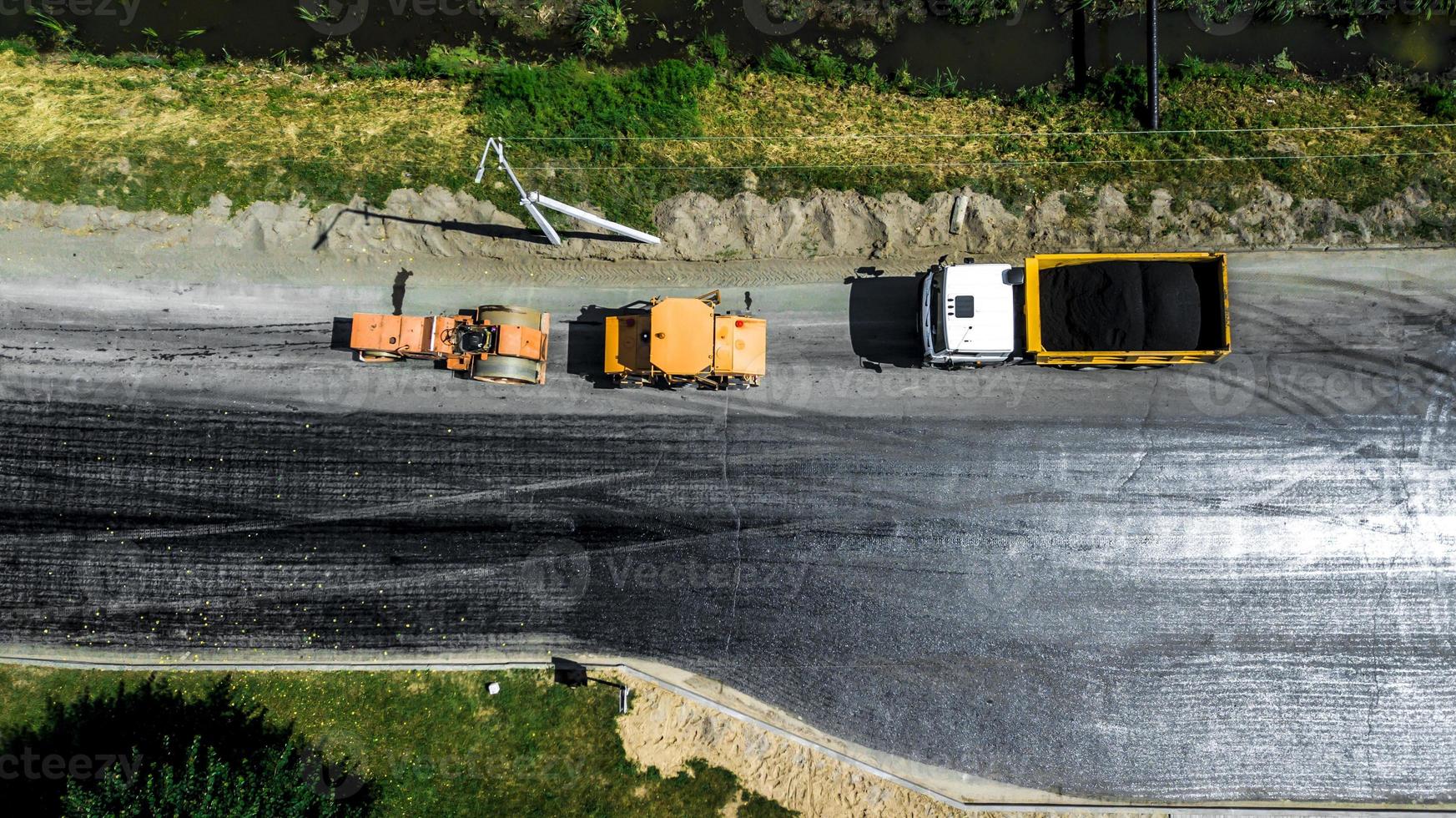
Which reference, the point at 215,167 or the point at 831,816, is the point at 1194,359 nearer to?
the point at 831,816

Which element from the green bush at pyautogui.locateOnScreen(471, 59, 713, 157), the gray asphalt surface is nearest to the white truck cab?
the gray asphalt surface

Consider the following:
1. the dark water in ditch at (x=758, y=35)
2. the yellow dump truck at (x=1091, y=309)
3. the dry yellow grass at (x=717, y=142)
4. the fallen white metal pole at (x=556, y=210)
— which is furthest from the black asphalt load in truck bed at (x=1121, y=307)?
the fallen white metal pole at (x=556, y=210)

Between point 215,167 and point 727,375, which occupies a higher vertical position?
point 215,167

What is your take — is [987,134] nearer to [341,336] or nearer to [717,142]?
[717,142]

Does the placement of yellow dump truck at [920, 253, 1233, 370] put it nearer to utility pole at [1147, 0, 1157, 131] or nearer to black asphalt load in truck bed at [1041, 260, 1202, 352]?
black asphalt load in truck bed at [1041, 260, 1202, 352]

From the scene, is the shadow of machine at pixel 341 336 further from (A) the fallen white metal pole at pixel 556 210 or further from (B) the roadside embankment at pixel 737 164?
(A) the fallen white metal pole at pixel 556 210

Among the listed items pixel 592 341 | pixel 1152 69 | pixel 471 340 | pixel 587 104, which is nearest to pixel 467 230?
pixel 471 340

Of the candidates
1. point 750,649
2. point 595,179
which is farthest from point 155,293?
point 750,649
